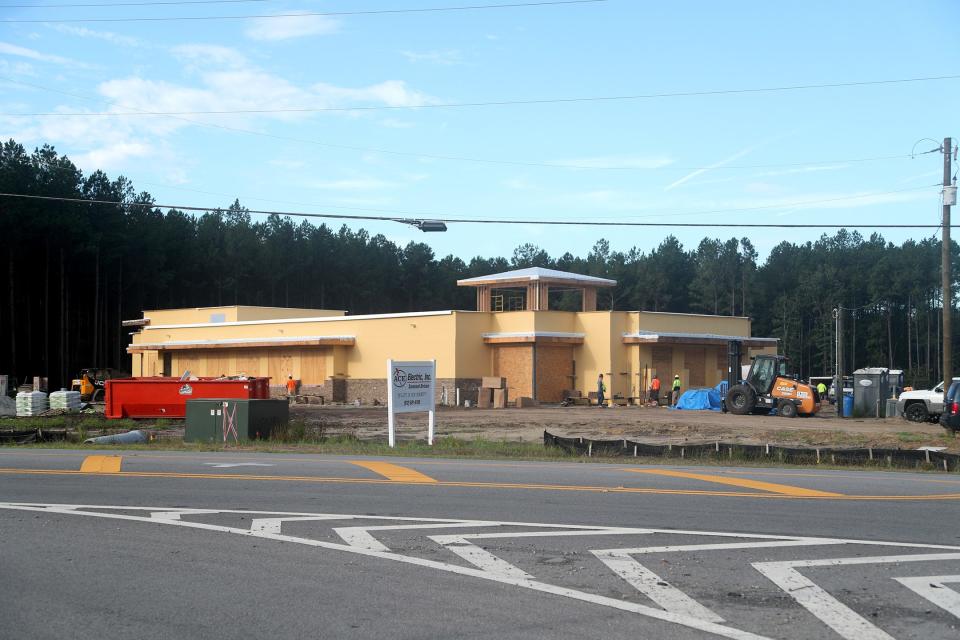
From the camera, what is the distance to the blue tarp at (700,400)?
43656 mm

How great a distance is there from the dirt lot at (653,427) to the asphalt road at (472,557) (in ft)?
44.1

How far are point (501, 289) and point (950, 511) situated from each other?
136 feet

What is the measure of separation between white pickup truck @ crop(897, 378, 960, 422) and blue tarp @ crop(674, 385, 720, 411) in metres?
8.16

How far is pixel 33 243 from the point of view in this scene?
6756 centimetres

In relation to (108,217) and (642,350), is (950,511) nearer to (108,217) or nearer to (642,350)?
(642,350)

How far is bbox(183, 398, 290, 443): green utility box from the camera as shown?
24.8m

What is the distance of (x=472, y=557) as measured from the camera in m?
9.35

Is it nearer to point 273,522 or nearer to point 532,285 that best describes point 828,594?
point 273,522

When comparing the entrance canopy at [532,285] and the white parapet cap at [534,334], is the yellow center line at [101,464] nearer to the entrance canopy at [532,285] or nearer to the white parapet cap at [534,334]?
the white parapet cap at [534,334]

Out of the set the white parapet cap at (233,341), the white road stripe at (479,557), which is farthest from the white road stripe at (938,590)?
the white parapet cap at (233,341)

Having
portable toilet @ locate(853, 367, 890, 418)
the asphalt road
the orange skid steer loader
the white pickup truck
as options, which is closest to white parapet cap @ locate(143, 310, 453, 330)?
the orange skid steer loader

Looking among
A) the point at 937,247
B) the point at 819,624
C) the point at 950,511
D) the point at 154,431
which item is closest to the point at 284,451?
the point at 154,431

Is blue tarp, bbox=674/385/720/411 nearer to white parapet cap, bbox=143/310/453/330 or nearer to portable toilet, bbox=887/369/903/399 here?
portable toilet, bbox=887/369/903/399

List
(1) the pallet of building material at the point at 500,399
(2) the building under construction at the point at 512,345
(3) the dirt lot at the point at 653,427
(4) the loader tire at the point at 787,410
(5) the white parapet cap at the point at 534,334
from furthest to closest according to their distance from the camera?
(2) the building under construction at the point at 512,345 < (5) the white parapet cap at the point at 534,334 < (1) the pallet of building material at the point at 500,399 < (4) the loader tire at the point at 787,410 < (3) the dirt lot at the point at 653,427
